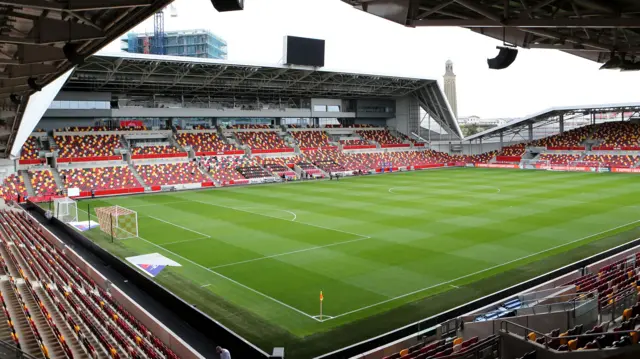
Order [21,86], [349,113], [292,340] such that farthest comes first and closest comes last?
1. [349,113]
2. [21,86]
3. [292,340]

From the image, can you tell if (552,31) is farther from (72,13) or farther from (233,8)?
(72,13)

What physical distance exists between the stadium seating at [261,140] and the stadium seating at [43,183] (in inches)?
948

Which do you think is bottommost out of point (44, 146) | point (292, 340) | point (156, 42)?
point (292, 340)

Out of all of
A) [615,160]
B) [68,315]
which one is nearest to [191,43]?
[615,160]

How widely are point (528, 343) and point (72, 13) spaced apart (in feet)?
33.8

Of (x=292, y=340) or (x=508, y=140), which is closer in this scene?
(x=292, y=340)

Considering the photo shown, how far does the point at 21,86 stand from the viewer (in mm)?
16391

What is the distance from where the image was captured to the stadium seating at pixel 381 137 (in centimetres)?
7850

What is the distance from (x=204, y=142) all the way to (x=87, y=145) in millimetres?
13519

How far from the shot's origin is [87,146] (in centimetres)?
5559

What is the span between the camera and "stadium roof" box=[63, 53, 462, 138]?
5103cm

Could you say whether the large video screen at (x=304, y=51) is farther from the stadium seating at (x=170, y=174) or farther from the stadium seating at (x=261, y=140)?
the stadium seating at (x=170, y=174)

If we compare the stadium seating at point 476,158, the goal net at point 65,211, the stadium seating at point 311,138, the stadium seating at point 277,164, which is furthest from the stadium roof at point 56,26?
the stadium seating at point 476,158

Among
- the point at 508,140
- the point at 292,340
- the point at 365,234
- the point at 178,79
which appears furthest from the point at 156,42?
the point at 292,340
